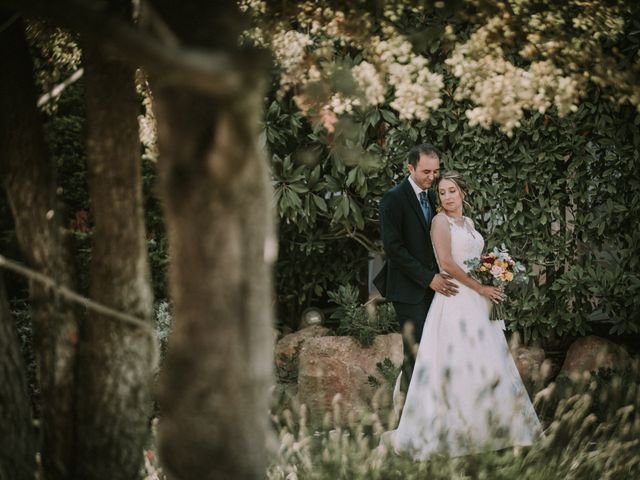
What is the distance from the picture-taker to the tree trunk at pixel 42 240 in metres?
Answer: 3.66

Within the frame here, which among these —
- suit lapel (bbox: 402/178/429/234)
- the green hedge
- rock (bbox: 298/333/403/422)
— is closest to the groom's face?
suit lapel (bbox: 402/178/429/234)

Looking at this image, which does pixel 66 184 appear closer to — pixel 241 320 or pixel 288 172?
pixel 288 172

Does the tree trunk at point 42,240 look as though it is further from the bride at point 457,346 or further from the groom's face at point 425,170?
the groom's face at point 425,170

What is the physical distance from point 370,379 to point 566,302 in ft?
6.85

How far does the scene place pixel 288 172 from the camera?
7.91m

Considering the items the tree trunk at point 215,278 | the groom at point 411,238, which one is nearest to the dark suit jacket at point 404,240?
the groom at point 411,238

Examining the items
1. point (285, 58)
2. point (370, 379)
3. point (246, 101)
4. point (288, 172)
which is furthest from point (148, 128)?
point (246, 101)

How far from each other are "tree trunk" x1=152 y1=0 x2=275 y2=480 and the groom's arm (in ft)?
12.0

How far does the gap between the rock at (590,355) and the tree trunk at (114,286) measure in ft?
15.7

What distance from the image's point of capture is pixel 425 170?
20.5 ft

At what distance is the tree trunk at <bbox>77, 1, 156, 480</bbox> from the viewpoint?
11.3 feet

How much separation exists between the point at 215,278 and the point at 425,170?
166 inches

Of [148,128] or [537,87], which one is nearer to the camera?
[537,87]

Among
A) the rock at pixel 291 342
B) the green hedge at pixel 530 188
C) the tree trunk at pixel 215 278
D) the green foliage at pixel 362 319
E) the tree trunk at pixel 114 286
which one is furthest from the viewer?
the rock at pixel 291 342
